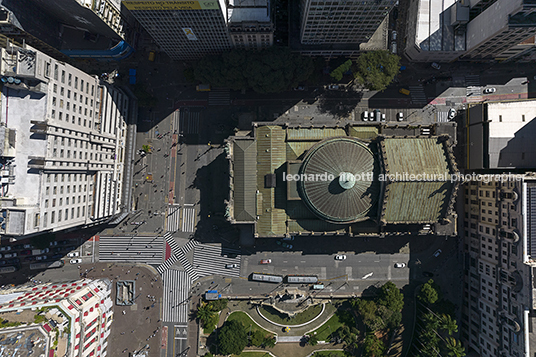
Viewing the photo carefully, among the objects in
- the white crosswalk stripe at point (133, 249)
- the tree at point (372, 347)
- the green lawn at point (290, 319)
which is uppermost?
the white crosswalk stripe at point (133, 249)

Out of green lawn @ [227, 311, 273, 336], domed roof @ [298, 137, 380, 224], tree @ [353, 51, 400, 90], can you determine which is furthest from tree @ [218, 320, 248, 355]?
tree @ [353, 51, 400, 90]

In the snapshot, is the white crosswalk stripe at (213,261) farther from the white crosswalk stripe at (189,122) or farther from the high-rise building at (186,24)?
the high-rise building at (186,24)

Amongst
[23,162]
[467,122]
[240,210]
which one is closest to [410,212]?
[467,122]

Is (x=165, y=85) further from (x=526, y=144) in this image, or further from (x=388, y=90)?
(x=526, y=144)

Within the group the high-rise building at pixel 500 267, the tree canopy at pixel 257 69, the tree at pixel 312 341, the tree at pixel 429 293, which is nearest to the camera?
the high-rise building at pixel 500 267

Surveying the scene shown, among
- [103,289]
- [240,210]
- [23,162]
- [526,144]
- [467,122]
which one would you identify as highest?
[467,122]

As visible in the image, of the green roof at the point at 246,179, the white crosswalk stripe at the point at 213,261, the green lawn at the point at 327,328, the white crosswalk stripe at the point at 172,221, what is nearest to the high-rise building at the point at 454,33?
the green roof at the point at 246,179
